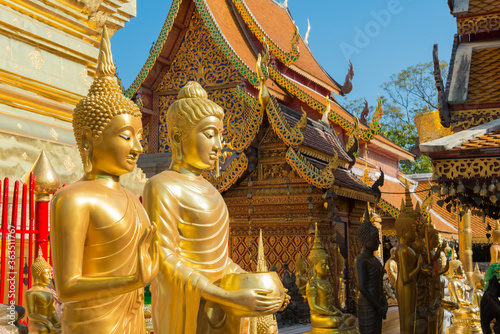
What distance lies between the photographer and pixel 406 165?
1069 inches

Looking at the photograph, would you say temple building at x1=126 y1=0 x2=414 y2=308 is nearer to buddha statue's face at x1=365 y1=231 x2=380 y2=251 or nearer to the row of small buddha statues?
the row of small buddha statues

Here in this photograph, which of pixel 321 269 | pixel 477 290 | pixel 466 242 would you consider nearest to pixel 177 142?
pixel 321 269

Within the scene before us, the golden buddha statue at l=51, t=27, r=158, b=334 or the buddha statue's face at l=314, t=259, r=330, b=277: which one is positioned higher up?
the golden buddha statue at l=51, t=27, r=158, b=334

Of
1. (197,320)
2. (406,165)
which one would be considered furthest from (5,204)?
(406,165)

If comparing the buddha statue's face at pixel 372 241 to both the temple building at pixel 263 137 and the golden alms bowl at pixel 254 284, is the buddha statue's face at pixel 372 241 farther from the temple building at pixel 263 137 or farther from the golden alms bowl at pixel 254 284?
the golden alms bowl at pixel 254 284

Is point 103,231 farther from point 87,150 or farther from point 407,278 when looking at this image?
point 407,278

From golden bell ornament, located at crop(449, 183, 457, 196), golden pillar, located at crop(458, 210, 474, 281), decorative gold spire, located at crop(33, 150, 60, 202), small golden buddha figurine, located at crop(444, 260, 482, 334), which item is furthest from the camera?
golden pillar, located at crop(458, 210, 474, 281)

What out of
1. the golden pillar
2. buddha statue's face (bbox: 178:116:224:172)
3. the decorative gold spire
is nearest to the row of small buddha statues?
buddha statue's face (bbox: 178:116:224:172)

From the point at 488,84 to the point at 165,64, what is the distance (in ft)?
25.2

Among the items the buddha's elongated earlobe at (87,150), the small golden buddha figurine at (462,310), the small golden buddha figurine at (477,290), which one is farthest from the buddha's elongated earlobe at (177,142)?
the small golden buddha figurine at (477,290)

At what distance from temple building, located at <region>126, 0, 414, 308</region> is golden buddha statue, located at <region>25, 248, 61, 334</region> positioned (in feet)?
14.3

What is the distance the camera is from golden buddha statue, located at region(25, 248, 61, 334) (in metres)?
2.78

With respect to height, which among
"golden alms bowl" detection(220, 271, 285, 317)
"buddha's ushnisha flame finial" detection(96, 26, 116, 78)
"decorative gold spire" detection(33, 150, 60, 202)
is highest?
"buddha's ushnisha flame finial" detection(96, 26, 116, 78)

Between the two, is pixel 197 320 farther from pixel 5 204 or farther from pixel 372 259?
pixel 372 259
